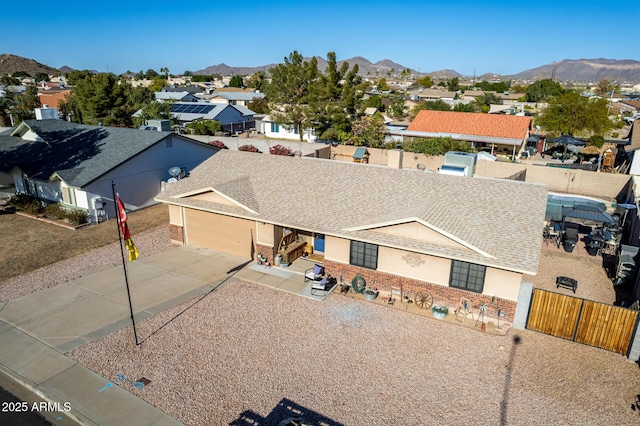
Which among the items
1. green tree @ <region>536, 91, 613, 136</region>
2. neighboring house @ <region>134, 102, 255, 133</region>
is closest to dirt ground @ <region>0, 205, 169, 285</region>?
neighboring house @ <region>134, 102, 255, 133</region>

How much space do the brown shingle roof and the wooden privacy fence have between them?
178 centimetres

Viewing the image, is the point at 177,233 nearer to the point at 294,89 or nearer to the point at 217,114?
the point at 294,89

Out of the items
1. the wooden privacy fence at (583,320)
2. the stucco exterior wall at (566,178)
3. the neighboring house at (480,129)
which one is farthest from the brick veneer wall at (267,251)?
the neighboring house at (480,129)

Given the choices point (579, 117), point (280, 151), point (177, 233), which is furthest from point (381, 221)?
point (579, 117)

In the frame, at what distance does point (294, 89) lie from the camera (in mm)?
50594

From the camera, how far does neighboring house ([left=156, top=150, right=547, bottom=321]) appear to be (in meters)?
15.3

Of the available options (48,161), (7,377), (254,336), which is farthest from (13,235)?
(254,336)

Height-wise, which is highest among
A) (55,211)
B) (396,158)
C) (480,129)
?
(480,129)

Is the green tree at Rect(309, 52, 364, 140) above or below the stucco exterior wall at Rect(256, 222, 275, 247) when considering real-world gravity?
above

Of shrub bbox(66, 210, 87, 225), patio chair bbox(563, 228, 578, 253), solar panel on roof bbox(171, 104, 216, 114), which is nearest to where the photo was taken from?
patio chair bbox(563, 228, 578, 253)

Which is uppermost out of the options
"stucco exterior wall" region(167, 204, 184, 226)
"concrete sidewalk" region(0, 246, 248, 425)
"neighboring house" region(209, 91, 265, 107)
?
"neighboring house" region(209, 91, 265, 107)

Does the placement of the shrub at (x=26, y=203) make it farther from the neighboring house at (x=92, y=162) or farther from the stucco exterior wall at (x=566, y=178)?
the stucco exterior wall at (x=566, y=178)

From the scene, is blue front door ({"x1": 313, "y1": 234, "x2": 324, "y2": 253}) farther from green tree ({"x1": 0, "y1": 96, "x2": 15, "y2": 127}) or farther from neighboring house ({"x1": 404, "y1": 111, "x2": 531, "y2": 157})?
green tree ({"x1": 0, "y1": 96, "x2": 15, "y2": 127})

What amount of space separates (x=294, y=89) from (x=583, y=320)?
142 ft
